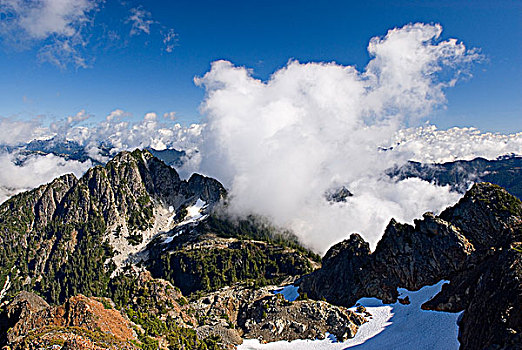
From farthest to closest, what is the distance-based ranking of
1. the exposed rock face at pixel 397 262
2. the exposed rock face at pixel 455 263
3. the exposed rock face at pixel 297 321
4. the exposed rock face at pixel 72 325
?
1. the exposed rock face at pixel 397 262
2. the exposed rock face at pixel 297 321
3. the exposed rock face at pixel 455 263
4. the exposed rock face at pixel 72 325

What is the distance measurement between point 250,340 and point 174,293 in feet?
108

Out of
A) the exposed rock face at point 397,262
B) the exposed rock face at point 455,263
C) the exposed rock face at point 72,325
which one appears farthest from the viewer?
the exposed rock face at point 397,262

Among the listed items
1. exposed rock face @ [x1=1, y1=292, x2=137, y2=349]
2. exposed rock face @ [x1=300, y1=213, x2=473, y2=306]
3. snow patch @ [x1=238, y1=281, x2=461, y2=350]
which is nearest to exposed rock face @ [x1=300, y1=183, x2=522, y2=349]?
exposed rock face @ [x1=300, y1=213, x2=473, y2=306]

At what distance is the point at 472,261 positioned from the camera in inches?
2916

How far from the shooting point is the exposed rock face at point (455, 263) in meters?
45.8

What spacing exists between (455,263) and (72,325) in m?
88.1

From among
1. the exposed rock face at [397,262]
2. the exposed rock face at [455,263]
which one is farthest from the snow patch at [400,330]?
the exposed rock face at [397,262]

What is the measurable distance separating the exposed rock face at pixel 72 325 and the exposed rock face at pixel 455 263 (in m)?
55.5

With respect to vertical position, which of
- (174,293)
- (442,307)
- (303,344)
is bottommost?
(303,344)

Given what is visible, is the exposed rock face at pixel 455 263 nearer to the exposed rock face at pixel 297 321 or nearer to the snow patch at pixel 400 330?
the snow patch at pixel 400 330

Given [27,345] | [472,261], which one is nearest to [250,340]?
[27,345]

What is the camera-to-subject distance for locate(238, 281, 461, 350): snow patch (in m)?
54.9

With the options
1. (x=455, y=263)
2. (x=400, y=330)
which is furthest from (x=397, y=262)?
(x=400, y=330)

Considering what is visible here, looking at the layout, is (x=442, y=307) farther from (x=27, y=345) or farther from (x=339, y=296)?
(x=27, y=345)
